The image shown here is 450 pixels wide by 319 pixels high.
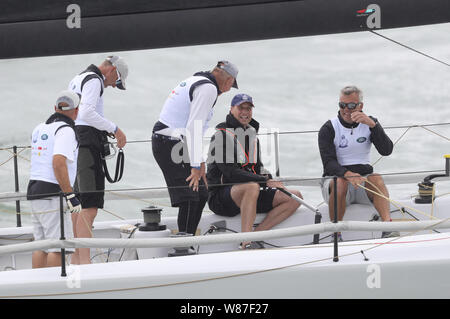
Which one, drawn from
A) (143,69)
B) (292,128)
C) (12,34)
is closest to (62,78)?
(143,69)

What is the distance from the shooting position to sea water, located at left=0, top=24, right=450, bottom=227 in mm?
8906

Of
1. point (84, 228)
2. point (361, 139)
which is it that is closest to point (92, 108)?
point (84, 228)

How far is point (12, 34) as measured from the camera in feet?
12.1

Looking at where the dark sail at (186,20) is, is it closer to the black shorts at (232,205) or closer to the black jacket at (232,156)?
the black jacket at (232,156)

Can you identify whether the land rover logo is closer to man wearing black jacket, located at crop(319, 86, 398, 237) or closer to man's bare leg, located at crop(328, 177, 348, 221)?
man wearing black jacket, located at crop(319, 86, 398, 237)

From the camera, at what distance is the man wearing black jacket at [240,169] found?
3625mm

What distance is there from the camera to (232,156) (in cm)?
365

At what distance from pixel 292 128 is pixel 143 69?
350 cm

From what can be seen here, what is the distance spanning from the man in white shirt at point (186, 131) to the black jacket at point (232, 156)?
0.44 ft

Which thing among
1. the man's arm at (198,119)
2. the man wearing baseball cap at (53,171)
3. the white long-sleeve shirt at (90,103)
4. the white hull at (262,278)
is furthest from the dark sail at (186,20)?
the white hull at (262,278)

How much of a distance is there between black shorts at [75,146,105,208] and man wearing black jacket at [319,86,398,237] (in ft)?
3.56

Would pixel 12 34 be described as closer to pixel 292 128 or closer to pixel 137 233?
pixel 137 233
